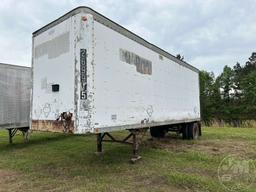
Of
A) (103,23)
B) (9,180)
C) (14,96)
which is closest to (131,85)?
(103,23)

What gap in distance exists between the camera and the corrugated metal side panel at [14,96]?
33.8ft

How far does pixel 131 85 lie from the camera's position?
24.1 feet

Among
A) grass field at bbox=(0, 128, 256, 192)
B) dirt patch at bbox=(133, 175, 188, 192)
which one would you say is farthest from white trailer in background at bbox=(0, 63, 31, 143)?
dirt patch at bbox=(133, 175, 188, 192)

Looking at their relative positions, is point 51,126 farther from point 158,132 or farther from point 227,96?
point 227,96

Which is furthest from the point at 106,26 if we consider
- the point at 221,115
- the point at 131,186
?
the point at 221,115

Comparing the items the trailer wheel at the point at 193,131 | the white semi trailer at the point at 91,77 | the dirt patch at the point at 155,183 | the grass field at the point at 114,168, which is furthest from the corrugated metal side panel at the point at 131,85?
the trailer wheel at the point at 193,131

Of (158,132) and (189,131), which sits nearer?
(189,131)

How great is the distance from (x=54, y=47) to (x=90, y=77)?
1353 mm

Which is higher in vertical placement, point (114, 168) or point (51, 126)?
point (51, 126)

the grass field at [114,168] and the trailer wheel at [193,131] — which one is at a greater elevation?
the trailer wheel at [193,131]

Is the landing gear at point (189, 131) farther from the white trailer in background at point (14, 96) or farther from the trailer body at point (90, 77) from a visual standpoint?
the white trailer in background at point (14, 96)

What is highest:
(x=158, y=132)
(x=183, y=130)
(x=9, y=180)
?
(x=183, y=130)

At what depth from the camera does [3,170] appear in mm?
7406

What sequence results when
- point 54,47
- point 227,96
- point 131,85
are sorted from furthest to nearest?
point 227,96 → point 131,85 → point 54,47
